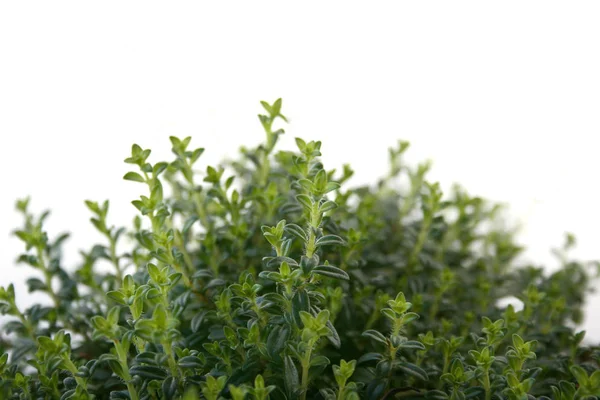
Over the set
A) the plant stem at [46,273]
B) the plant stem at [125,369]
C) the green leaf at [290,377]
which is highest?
the plant stem at [46,273]

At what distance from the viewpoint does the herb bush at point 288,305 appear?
0.75 metres

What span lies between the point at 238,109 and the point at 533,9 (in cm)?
115

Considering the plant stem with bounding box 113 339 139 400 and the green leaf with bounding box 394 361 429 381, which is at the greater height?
the green leaf with bounding box 394 361 429 381

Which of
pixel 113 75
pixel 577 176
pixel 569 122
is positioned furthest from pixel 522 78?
pixel 113 75

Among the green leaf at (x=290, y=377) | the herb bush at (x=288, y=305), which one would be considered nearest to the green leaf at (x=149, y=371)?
the herb bush at (x=288, y=305)

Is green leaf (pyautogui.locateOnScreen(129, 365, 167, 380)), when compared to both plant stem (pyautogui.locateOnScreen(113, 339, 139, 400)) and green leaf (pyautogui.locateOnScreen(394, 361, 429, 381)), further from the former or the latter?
green leaf (pyautogui.locateOnScreen(394, 361, 429, 381))

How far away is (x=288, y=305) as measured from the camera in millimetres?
751

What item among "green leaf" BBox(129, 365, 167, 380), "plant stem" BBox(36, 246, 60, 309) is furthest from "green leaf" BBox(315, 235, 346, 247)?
"plant stem" BBox(36, 246, 60, 309)

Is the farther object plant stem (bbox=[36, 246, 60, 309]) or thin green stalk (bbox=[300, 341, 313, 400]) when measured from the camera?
plant stem (bbox=[36, 246, 60, 309])

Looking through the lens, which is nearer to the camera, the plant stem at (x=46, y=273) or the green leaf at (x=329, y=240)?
the green leaf at (x=329, y=240)

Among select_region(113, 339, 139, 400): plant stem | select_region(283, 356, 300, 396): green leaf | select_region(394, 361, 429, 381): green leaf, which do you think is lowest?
select_region(113, 339, 139, 400): plant stem

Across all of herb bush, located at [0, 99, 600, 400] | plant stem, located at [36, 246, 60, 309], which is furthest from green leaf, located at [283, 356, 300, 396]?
plant stem, located at [36, 246, 60, 309]

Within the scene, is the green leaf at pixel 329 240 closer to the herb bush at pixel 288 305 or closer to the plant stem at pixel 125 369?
the herb bush at pixel 288 305

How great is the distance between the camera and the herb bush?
29.6 inches
